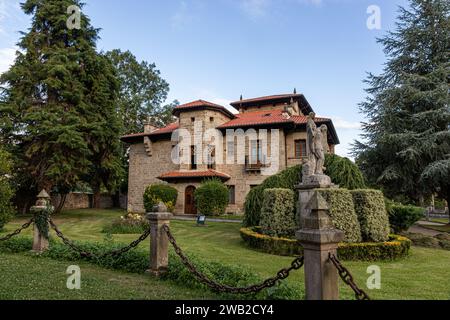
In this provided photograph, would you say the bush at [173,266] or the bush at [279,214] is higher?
the bush at [279,214]

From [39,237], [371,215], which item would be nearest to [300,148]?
[371,215]

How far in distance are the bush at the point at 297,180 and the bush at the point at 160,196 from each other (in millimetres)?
10620

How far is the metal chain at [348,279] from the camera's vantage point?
10.2 ft

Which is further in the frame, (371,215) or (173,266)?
(371,215)

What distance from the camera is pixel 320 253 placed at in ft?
11.3

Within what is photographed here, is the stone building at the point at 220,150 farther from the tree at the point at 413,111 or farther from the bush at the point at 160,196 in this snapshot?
the tree at the point at 413,111

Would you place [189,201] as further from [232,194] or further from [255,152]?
[255,152]

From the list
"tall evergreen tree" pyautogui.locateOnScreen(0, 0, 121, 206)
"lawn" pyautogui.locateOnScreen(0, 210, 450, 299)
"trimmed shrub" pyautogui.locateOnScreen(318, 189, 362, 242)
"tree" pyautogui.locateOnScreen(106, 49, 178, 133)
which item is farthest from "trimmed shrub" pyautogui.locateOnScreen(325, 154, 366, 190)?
"tree" pyautogui.locateOnScreen(106, 49, 178, 133)

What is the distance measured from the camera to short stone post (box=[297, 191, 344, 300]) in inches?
134

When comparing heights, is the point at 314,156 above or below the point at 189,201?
above

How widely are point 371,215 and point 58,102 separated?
21.0 meters

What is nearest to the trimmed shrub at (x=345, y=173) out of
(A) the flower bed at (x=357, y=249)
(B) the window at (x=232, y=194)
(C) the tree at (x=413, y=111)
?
(A) the flower bed at (x=357, y=249)

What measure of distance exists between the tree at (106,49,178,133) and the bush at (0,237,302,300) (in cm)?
2756

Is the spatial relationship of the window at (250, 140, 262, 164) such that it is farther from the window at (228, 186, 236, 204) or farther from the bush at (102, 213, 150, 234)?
the bush at (102, 213, 150, 234)
